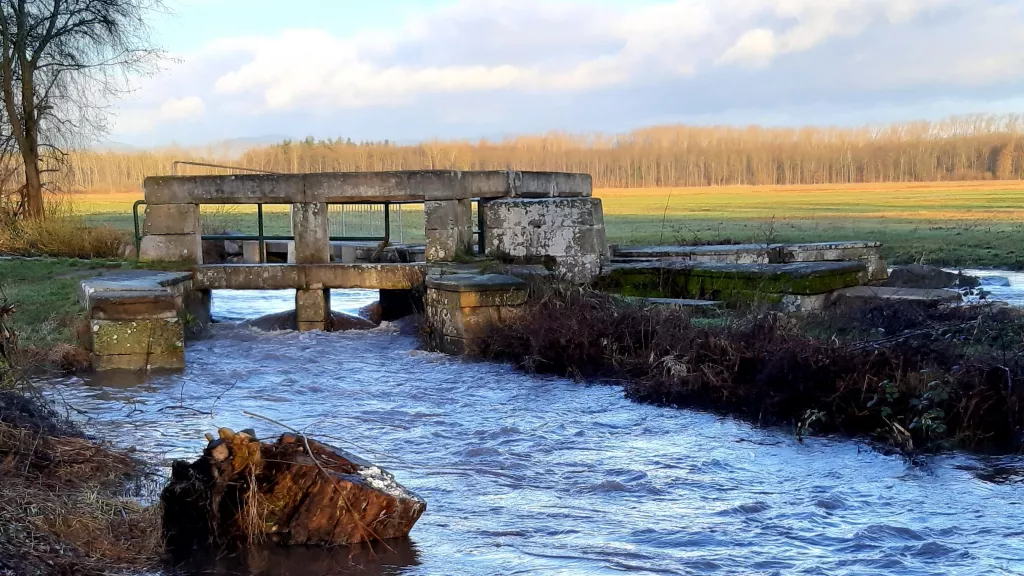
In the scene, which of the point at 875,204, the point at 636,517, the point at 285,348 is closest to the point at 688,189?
the point at 875,204

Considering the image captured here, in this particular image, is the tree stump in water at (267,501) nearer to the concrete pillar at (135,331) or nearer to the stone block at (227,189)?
the concrete pillar at (135,331)

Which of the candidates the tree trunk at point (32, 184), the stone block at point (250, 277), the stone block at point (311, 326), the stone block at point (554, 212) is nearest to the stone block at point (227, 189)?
the stone block at point (250, 277)

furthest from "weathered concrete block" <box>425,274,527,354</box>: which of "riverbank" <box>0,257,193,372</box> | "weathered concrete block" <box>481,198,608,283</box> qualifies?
"riverbank" <box>0,257,193,372</box>

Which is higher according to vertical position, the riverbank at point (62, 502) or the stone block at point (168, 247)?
the stone block at point (168, 247)

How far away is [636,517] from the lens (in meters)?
5.46

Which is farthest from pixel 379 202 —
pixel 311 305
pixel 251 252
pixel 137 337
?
pixel 251 252

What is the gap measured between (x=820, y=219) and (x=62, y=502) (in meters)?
28.6

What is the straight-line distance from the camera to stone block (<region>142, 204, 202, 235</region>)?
12633 mm

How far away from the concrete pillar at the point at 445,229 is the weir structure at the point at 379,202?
0.01m

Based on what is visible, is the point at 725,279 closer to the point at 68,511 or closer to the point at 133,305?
the point at 133,305

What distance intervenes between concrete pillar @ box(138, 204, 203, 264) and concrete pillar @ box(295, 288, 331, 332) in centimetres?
164

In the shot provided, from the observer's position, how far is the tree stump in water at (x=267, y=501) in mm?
4992

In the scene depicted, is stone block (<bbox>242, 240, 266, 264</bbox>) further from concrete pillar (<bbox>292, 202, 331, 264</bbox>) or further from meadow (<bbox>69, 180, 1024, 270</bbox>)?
meadow (<bbox>69, 180, 1024, 270</bbox>)

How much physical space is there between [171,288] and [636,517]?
730cm
